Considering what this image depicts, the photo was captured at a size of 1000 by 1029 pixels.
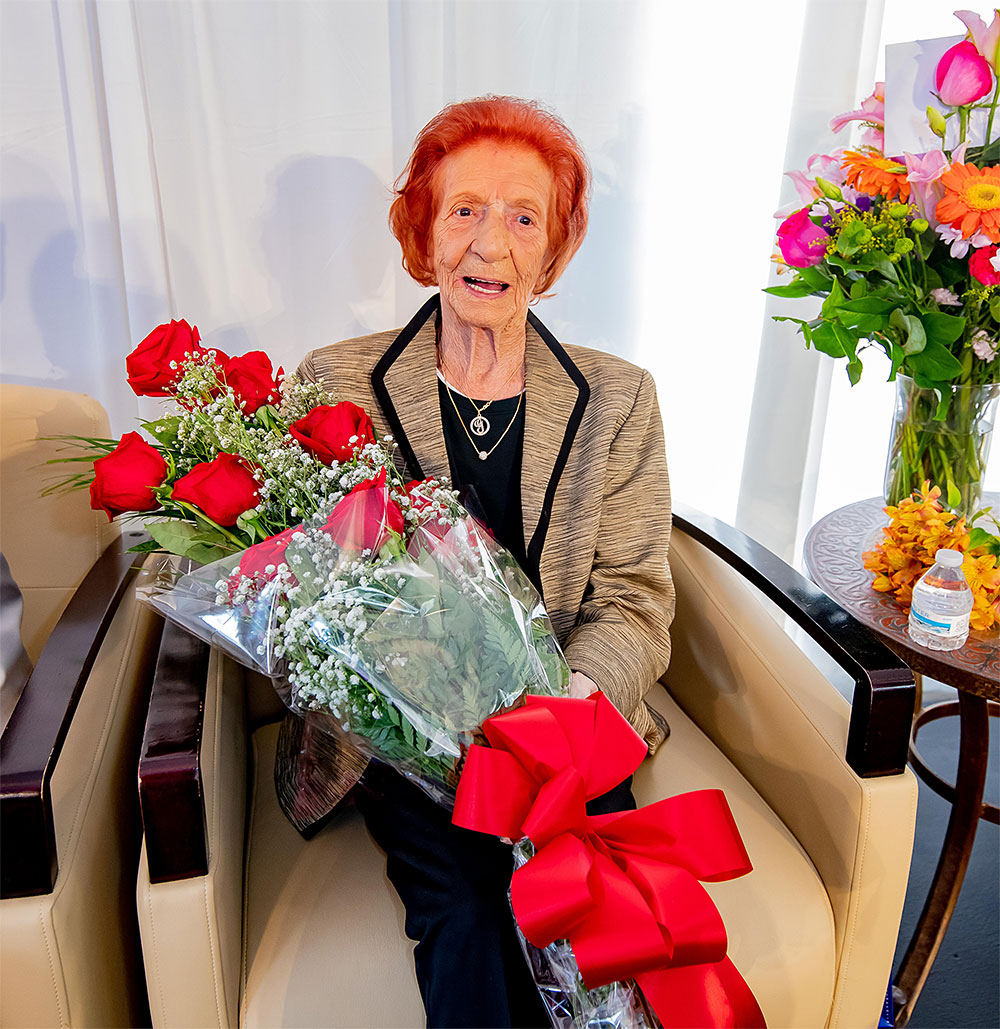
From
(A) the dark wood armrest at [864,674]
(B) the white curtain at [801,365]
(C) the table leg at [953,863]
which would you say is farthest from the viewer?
(B) the white curtain at [801,365]

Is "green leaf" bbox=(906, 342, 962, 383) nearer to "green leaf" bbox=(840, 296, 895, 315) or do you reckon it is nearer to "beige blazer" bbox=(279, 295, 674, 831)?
"green leaf" bbox=(840, 296, 895, 315)

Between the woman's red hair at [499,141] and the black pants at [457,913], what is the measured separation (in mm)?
883

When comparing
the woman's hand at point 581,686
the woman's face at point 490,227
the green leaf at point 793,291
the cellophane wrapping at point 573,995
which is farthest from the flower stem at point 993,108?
the cellophane wrapping at point 573,995

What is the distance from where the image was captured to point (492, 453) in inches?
61.1

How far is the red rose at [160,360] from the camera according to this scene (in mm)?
1241

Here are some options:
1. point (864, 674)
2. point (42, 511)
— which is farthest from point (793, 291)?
point (42, 511)

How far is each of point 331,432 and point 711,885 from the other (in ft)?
2.68

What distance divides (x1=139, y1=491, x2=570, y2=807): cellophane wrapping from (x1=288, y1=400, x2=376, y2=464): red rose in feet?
0.44

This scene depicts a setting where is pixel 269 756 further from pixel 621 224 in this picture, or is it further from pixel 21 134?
pixel 621 224

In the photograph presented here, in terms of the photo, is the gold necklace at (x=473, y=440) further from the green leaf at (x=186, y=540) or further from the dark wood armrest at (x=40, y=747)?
the dark wood armrest at (x=40, y=747)

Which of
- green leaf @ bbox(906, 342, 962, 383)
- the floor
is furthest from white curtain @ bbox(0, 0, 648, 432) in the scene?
the floor

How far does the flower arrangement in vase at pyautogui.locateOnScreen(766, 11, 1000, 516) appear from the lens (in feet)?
4.40

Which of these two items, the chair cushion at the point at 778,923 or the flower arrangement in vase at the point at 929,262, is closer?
the chair cushion at the point at 778,923

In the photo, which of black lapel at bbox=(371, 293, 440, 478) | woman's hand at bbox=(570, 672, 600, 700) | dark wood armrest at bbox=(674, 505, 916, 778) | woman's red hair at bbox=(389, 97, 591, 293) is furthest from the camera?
black lapel at bbox=(371, 293, 440, 478)
